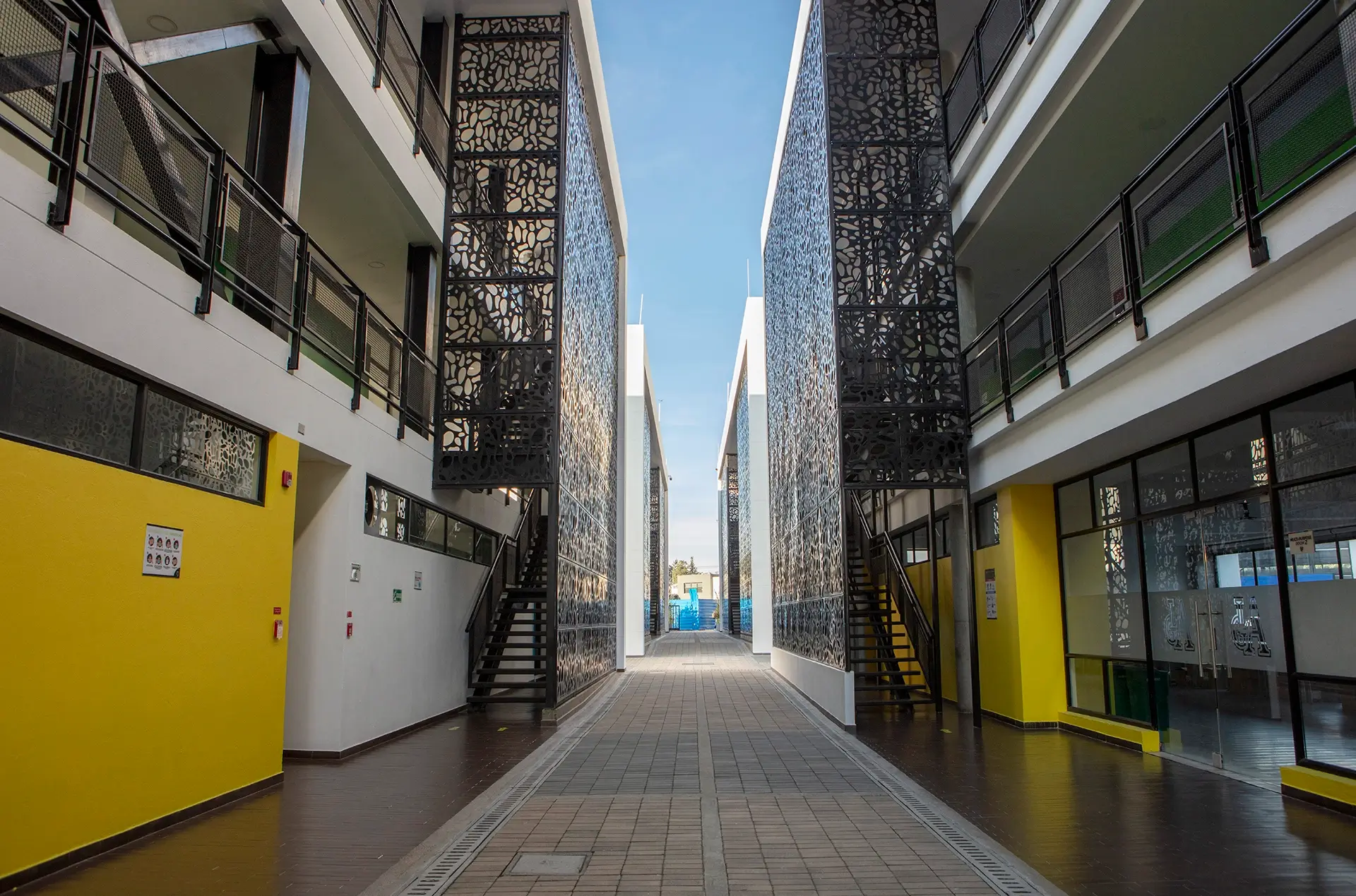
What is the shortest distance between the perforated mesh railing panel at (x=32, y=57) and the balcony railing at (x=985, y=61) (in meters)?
8.53

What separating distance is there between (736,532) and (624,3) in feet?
112

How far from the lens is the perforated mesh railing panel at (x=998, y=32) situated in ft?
34.1

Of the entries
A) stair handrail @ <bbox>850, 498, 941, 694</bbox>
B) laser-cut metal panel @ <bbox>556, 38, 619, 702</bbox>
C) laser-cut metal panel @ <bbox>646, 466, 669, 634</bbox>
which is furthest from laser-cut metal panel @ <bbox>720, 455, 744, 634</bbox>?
stair handrail @ <bbox>850, 498, 941, 694</bbox>

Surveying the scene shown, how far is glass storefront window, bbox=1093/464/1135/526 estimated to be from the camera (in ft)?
32.0

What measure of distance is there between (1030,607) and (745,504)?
22773 mm

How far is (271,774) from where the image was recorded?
7.55m

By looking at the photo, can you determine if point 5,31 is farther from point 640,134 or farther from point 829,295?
point 640,134

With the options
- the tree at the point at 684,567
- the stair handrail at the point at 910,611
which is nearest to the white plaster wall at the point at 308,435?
the stair handrail at the point at 910,611

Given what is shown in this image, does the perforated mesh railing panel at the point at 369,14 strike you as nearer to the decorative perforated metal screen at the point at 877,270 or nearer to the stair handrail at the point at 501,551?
the decorative perforated metal screen at the point at 877,270

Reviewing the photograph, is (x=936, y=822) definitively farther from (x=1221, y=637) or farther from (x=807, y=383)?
(x=807, y=383)

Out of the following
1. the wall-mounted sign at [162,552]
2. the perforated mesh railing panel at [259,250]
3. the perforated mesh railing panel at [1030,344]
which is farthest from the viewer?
the perforated mesh railing panel at [1030,344]

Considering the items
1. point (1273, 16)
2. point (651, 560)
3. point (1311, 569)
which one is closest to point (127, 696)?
point (1311, 569)

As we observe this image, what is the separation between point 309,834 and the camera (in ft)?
19.6

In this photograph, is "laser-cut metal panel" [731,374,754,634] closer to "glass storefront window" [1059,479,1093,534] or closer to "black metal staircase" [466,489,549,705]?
"black metal staircase" [466,489,549,705]
